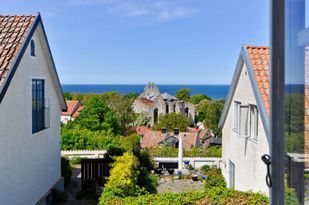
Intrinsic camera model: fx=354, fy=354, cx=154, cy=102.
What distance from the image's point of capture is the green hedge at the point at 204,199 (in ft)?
18.4

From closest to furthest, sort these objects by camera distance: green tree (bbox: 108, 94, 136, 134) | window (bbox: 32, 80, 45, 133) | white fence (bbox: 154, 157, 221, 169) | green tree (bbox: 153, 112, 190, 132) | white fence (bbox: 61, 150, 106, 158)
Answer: window (bbox: 32, 80, 45, 133), white fence (bbox: 61, 150, 106, 158), white fence (bbox: 154, 157, 221, 169), green tree (bbox: 153, 112, 190, 132), green tree (bbox: 108, 94, 136, 134)

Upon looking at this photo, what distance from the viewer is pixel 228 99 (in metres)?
9.98

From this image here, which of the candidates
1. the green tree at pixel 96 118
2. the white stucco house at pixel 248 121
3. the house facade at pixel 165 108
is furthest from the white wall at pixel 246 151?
the house facade at pixel 165 108

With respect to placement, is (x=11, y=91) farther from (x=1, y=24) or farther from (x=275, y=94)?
(x=275, y=94)

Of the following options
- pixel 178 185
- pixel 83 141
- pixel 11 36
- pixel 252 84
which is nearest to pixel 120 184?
pixel 252 84

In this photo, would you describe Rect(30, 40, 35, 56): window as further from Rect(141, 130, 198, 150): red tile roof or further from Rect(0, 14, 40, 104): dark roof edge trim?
Rect(141, 130, 198, 150): red tile roof

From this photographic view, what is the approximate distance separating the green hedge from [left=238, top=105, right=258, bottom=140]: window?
2.16 metres

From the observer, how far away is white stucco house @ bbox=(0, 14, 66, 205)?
6.28 metres

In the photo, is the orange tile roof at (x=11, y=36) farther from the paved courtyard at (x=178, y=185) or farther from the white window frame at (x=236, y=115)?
the paved courtyard at (x=178, y=185)

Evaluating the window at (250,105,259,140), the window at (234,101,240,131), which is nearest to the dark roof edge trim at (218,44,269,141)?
the window at (234,101,240,131)

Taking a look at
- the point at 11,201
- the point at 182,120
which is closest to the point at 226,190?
the point at 11,201

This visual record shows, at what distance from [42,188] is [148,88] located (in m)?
50.6

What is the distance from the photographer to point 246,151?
8391 mm

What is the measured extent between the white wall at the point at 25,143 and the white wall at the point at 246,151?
4.67 metres
